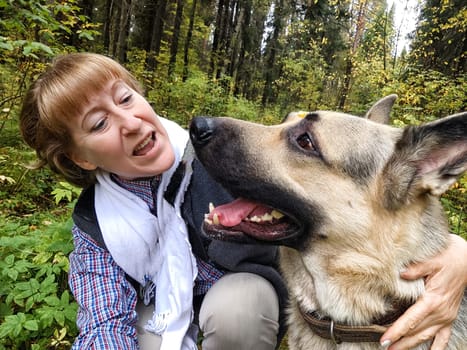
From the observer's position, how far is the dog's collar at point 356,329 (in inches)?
67.6

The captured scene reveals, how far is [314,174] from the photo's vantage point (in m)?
1.80

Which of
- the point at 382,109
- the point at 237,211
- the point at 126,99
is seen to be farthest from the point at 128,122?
the point at 382,109

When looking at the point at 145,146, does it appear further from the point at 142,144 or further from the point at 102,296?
the point at 102,296

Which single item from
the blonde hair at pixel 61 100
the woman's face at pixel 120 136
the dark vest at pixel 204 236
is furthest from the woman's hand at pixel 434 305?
the blonde hair at pixel 61 100

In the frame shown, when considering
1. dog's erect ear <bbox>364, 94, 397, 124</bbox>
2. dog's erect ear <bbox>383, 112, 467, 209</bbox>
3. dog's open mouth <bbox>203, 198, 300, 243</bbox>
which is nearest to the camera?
dog's erect ear <bbox>383, 112, 467, 209</bbox>

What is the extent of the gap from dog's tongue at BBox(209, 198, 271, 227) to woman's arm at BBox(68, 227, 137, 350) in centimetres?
70

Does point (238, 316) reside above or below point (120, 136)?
below

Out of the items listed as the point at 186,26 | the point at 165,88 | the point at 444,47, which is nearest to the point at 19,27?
the point at 165,88

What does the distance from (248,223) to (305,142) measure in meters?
0.52

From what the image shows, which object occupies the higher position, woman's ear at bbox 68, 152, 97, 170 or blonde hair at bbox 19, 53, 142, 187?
blonde hair at bbox 19, 53, 142, 187

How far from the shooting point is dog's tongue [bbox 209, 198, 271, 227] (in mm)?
1869

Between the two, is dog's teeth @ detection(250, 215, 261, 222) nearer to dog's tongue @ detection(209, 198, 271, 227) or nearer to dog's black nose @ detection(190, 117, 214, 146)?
dog's tongue @ detection(209, 198, 271, 227)

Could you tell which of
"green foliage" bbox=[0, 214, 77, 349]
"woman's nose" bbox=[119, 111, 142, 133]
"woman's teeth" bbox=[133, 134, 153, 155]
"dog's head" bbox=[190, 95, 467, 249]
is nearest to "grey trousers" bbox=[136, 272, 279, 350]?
"dog's head" bbox=[190, 95, 467, 249]

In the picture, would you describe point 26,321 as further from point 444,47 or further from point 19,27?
point 444,47
